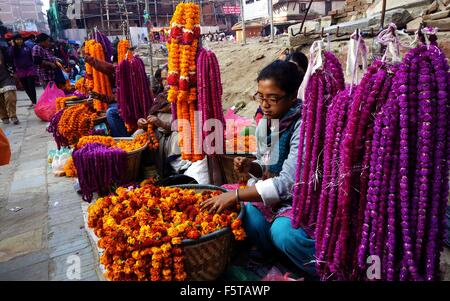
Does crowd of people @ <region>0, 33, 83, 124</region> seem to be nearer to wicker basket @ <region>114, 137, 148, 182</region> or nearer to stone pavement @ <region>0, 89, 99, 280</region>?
stone pavement @ <region>0, 89, 99, 280</region>

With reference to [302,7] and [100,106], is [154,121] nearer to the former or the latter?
[100,106]

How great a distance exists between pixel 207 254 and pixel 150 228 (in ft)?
1.17

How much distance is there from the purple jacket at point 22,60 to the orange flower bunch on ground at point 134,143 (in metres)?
6.57

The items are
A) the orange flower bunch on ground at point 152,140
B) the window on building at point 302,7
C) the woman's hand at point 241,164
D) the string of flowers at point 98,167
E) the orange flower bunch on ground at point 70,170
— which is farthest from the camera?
the window on building at point 302,7

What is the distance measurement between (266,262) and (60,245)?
1.83 metres

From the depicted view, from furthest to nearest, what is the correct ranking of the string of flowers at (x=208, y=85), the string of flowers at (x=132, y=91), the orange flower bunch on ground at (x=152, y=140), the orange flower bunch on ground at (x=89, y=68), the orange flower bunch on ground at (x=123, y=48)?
the orange flower bunch on ground at (x=89, y=68) → the orange flower bunch on ground at (x=123, y=48) → the string of flowers at (x=132, y=91) → the orange flower bunch on ground at (x=152, y=140) → the string of flowers at (x=208, y=85)

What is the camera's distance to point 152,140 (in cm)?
411

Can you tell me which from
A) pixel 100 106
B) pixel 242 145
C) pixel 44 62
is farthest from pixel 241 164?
pixel 44 62

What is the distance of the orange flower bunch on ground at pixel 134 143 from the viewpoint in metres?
4.04

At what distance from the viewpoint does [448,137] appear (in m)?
1.42

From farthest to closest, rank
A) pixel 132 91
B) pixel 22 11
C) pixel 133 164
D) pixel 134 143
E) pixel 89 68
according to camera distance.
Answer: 1. pixel 22 11
2. pixel 89 68
3. pixel 132 91
4. pixel 134 143
5. pixel 133 164

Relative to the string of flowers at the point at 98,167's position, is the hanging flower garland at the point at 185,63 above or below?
above

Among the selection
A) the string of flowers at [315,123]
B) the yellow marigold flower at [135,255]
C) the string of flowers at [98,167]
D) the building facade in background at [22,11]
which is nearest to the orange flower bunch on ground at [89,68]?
the string of flowers at [98,167]

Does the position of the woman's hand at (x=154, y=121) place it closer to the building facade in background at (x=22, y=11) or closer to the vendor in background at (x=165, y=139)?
the vendor in background at (x=165, y=139)
